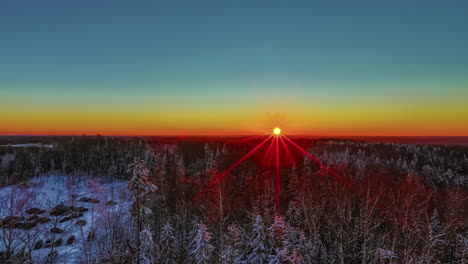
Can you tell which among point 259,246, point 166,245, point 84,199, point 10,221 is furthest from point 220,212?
point 84,199

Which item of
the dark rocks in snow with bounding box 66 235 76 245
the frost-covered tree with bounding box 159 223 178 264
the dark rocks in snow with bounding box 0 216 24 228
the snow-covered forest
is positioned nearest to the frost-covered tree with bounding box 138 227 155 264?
the snow-covered forest

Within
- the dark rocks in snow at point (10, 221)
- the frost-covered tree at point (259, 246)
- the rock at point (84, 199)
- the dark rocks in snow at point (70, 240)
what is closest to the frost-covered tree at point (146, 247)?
the frost-covered tree at point (259, 246)

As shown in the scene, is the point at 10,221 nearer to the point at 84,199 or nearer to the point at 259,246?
the point at 259,246

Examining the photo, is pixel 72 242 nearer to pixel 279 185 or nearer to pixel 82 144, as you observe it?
pixel 279 185

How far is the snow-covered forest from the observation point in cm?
1720

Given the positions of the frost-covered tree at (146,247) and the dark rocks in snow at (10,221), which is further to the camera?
the dark rocks in snow at (10,221)

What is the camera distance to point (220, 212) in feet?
72.4

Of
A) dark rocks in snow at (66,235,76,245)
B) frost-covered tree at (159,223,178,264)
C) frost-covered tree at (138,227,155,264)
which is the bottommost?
dark rocks in snow at (66,235,76,245)

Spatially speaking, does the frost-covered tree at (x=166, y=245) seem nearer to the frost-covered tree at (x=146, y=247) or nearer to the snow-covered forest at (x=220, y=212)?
the snow-covered forest at (x=220, y=212)

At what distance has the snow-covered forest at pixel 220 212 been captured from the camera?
17203 mm

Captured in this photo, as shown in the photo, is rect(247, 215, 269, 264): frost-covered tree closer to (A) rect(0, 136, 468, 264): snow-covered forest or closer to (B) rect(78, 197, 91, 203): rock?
(A) rect(0, 136, 468, 264): snow-covered forest

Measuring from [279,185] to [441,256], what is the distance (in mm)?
29422

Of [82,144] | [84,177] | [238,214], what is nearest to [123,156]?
[84,177]

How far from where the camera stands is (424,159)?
102 metres
